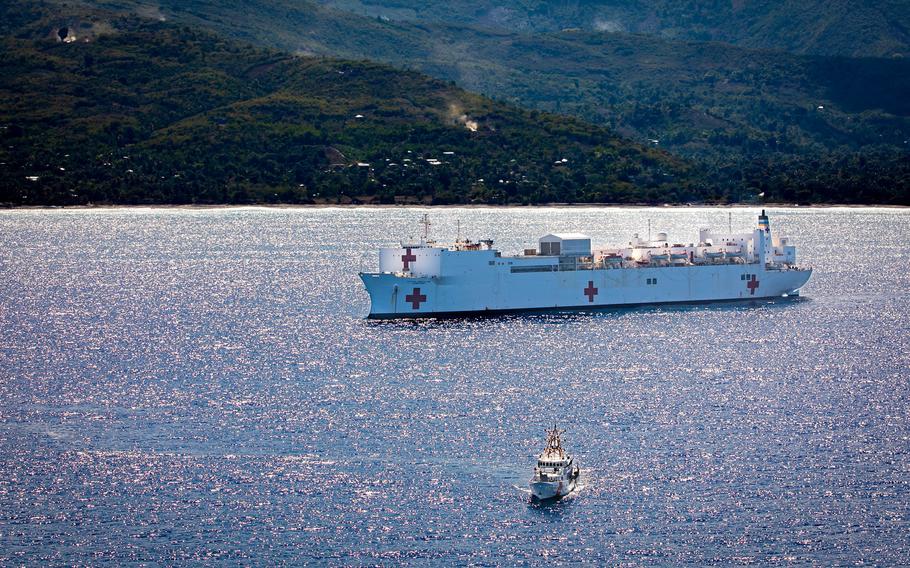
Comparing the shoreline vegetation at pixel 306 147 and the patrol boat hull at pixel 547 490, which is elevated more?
the shoreline vegetation at pixel 306 147

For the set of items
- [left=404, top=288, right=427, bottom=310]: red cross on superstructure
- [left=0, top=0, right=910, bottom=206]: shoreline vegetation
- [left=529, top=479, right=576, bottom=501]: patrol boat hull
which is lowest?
[left=529, top=479, right=576, bottom=501]: patrol boat hull

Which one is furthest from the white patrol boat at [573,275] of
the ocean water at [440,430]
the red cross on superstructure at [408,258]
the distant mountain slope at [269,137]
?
the distant mountain slope at [269,137]

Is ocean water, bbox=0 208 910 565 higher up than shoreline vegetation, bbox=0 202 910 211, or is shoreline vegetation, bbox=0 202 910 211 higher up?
shoreline vegetation, bbox=0 202 910 211

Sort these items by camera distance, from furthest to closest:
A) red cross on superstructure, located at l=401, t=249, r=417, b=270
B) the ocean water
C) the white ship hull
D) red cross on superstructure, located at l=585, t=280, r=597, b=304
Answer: red cross on superstructure, located at l=585, t=280, r=597, b=304, the white ship hull, red cross on superstructure, located at l=401, t=249, r=417, b=270, the ocean water

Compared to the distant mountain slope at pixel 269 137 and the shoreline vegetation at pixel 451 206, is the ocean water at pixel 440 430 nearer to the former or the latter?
the shoreline vegetation at pixel 451 206

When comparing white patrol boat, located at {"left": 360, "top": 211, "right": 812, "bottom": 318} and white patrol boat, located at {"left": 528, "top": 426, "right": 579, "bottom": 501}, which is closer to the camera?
white patrol boat, located at {"left": 528, "top": 426, "right": 579, "bottom": 501}

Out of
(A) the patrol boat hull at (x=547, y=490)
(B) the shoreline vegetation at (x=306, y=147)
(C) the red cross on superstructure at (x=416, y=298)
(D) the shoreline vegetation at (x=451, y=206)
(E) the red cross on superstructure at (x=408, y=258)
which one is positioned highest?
(B) the shoreline vegetation at (x=306, y=147)

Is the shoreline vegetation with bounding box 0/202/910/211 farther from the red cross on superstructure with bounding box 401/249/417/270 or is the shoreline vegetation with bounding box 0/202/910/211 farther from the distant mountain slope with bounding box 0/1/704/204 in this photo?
the red cross on superstructure with bounding box 401/249/417/270

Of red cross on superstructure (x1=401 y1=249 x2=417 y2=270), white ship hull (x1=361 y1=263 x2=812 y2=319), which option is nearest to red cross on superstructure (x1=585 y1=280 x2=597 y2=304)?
white ship hull (x1=361 y1=263 x2=812 y2=319)
